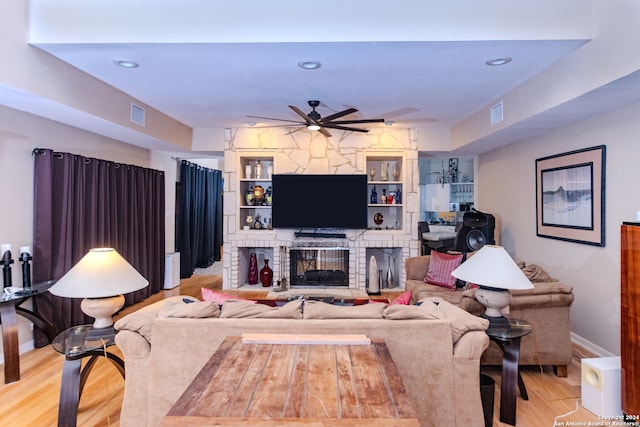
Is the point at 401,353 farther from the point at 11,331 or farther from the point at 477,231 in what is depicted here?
the point at 477,231

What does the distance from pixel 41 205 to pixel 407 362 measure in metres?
3.78

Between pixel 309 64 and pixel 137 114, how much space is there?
2.39 m

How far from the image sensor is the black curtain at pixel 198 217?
7.34 metres

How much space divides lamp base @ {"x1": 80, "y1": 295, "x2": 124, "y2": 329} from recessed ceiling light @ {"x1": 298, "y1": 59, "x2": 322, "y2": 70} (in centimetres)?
227

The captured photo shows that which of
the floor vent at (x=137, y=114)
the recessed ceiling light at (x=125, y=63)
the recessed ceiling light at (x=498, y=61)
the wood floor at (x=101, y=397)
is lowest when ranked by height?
the wood floor at (x=101, y=397)

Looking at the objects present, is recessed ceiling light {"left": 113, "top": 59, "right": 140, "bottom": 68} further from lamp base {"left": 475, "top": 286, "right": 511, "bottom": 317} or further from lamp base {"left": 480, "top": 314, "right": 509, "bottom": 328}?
lamp base {"left": 480, "top": 314, "right": 509, "bottom": 328}

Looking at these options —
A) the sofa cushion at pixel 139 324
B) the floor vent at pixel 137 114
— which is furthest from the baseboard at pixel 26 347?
the floor vent at pixel 137 114

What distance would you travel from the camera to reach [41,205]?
148 inches

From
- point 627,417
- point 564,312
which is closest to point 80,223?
point 564,312

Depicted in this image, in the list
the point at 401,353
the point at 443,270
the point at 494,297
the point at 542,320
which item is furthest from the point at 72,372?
the point at 443,270

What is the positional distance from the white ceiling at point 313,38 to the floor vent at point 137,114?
2.59 feet

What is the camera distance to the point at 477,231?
5.10 m

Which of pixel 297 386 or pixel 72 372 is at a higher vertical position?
pixel 297 386

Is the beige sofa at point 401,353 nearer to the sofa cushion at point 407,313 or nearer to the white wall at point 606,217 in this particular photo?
the sofa cushion at point 407,313
